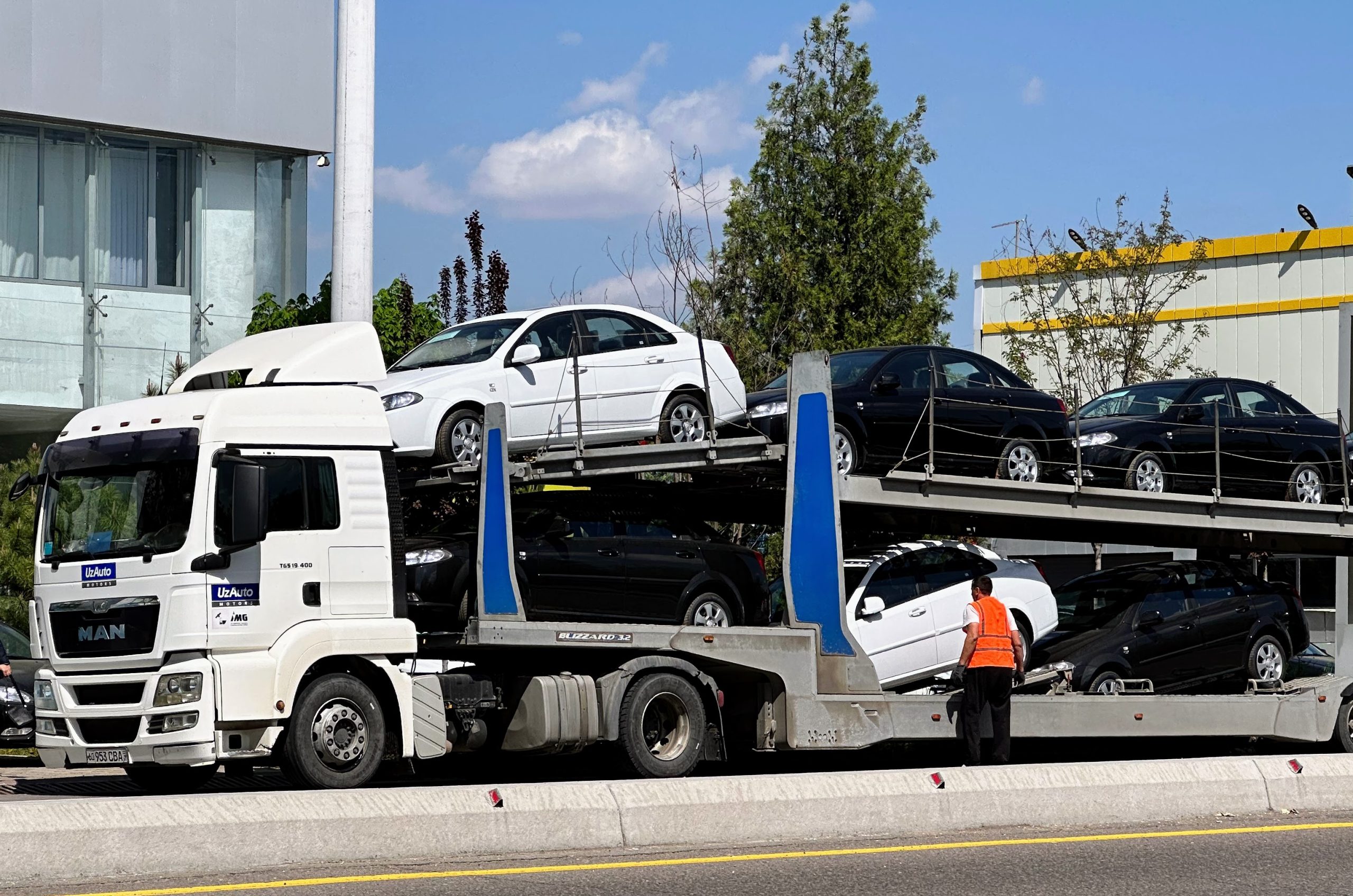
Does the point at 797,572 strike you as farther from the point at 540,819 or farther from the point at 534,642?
the point at 540,819

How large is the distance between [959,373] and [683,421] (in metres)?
2.60

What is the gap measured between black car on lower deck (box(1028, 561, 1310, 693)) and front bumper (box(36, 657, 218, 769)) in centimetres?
772

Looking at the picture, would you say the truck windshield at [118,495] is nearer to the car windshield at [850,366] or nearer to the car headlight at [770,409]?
the car headlight at [770,409]

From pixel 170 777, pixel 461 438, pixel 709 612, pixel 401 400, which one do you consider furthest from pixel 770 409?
pixel 170 777

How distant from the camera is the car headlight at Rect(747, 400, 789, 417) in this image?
1349 centimetres

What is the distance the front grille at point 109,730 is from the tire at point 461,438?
2.90 meters

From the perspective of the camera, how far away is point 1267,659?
16062 mm

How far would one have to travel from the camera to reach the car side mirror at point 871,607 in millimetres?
A: 13672

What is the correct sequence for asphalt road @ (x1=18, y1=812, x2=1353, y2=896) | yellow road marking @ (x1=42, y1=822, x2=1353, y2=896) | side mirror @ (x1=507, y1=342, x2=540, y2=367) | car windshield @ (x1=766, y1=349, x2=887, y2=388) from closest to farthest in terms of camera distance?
1. yellow road marking @ (x1=42, y1=822, x2=1353, y2=896)
2. asphalt road @ (x1=18, y1=812, x2=1353, y2=896)
3. side mirror @ (x1=507, y1=342, x2=540, y2=367)
4. car windshield @ (x1=766, y1=349, x2=887, y2=388)

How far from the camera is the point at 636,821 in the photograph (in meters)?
9.80

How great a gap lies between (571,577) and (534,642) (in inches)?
29.1

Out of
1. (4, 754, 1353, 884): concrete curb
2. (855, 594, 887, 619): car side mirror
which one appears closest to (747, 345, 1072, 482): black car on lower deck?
(855, 594, 887, 619): car side mirror

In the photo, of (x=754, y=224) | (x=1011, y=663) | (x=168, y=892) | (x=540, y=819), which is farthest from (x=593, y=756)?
(x=754, y=224)

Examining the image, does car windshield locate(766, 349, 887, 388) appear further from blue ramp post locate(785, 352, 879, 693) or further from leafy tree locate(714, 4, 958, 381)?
leafy tree locate(714, 4, 958, 381)
